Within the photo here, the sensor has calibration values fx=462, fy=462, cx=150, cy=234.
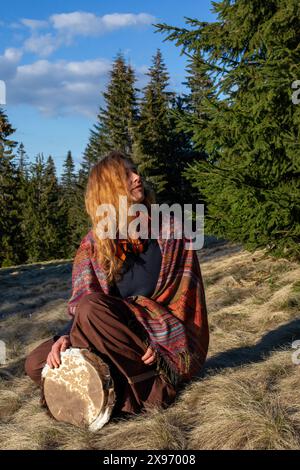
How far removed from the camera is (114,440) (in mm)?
2508

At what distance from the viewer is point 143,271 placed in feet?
10.2

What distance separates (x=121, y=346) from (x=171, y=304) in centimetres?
48

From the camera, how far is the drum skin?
8.80 ft

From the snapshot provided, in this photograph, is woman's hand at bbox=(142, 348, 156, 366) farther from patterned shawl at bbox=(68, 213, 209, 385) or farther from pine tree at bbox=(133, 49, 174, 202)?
pine tree at bbox=(133, 49, 174, 202)

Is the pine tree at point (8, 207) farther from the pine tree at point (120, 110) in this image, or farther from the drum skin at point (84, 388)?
the drum skin at point (84, 388)

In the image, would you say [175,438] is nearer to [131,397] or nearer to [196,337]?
[131,397]

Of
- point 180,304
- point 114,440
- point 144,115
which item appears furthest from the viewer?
point 144,115

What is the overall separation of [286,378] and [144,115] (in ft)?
76.5

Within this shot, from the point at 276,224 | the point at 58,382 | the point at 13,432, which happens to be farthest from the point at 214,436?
the point at 276,224

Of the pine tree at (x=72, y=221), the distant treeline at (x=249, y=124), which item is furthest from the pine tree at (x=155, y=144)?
the distant treeline at (x=249, y=124)

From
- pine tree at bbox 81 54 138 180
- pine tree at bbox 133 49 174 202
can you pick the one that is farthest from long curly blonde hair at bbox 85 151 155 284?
pine tree at bbox 81 54 138 180

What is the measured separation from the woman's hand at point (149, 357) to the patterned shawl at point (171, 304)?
0.14ft

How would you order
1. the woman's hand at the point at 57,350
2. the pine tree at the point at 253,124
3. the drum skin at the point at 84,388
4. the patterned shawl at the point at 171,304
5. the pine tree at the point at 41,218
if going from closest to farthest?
1. the drum skin at the point at 84,388
2. the woman's hand at the point at 57,350
3. the patterned shawl at the point at 171,304
4. the pine tree at the point at 253,124
5. the pine tree at the point at 41,218

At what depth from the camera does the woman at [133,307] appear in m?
2.81
